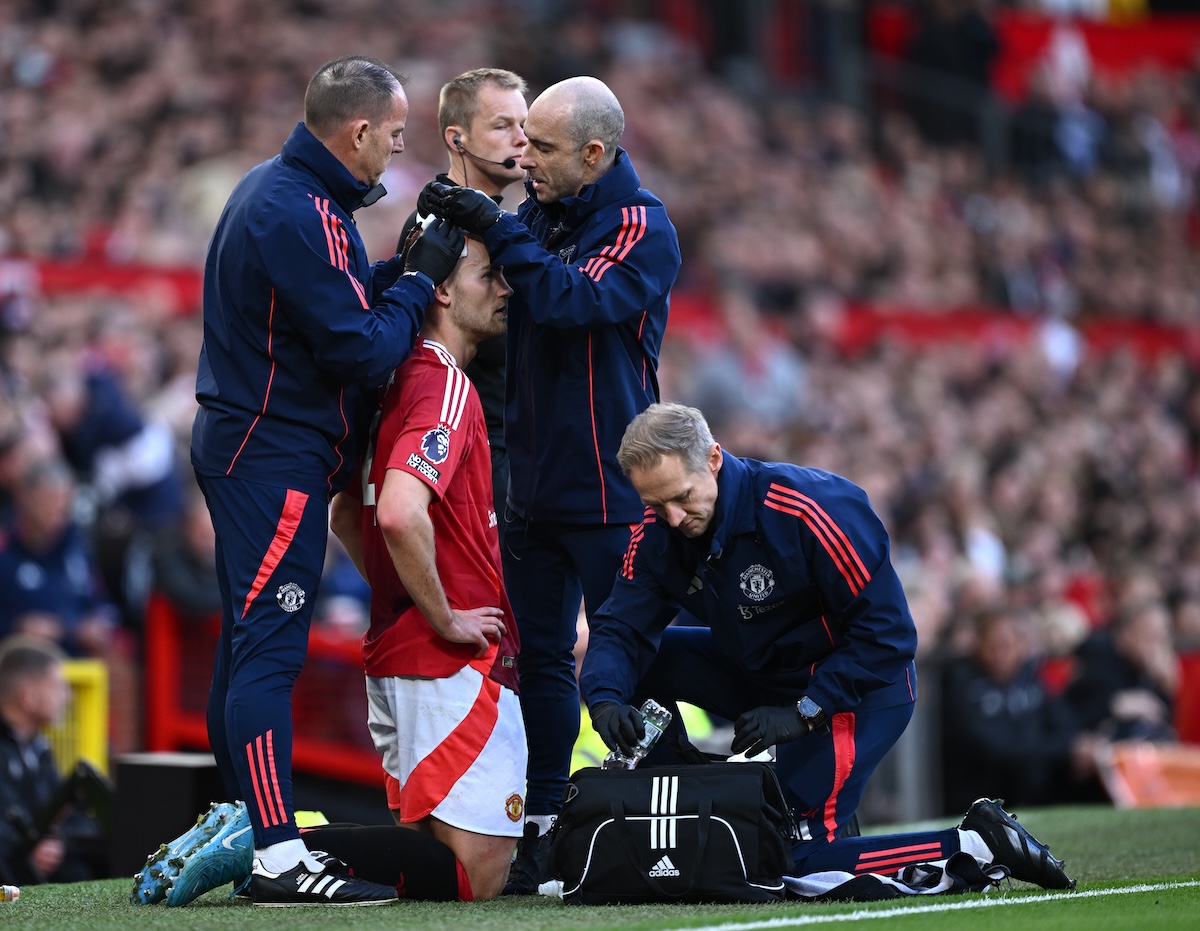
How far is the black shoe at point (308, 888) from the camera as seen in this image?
15.2 ft

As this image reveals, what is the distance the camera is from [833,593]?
15.9 ft

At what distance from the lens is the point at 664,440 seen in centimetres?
475

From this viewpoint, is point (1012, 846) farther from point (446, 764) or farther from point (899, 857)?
point (446, 764)

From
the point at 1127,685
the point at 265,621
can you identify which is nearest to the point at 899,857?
the point at 265,621

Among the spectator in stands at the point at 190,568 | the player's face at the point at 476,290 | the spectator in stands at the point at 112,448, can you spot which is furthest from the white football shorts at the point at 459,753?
the spectator in stands at the point at 112,448

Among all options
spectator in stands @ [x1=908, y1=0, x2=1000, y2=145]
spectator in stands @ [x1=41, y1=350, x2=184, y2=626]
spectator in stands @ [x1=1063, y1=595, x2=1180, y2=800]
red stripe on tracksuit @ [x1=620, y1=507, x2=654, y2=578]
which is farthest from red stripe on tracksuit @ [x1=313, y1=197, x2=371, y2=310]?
spectator in stands @ [x1=908, y1=0, x2=1000, y2=145]

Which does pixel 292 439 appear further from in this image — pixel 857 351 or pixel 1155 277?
pixel 1155 277

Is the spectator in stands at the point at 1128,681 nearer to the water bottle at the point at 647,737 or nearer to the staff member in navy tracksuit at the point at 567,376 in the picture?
the staff member in navy tracksuit at the point at 567,376

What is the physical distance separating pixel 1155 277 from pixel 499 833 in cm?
1524

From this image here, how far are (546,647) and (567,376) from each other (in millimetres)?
765

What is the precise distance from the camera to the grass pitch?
13.6 feet

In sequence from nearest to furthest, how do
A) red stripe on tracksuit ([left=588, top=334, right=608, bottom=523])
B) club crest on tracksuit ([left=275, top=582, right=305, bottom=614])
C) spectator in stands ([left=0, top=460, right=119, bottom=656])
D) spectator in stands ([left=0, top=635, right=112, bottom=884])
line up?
club crest on tracksuit ([left=275, top=582, right=305, bottom=614])
red stripe on tracksuit ([left=588, top=334, right=608, bottom=523])
spectator in stands ([left=0, top=635, right=112, bottom=884])
spectator in stands ([left=0, top=460, right=119, bottom=656])

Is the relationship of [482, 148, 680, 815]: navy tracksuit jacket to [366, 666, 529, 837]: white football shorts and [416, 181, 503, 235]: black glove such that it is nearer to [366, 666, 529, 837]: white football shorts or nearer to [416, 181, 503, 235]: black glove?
[416, 181, 503, 235]: black glove

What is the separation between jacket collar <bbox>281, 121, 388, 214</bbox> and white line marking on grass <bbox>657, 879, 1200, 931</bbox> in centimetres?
207
